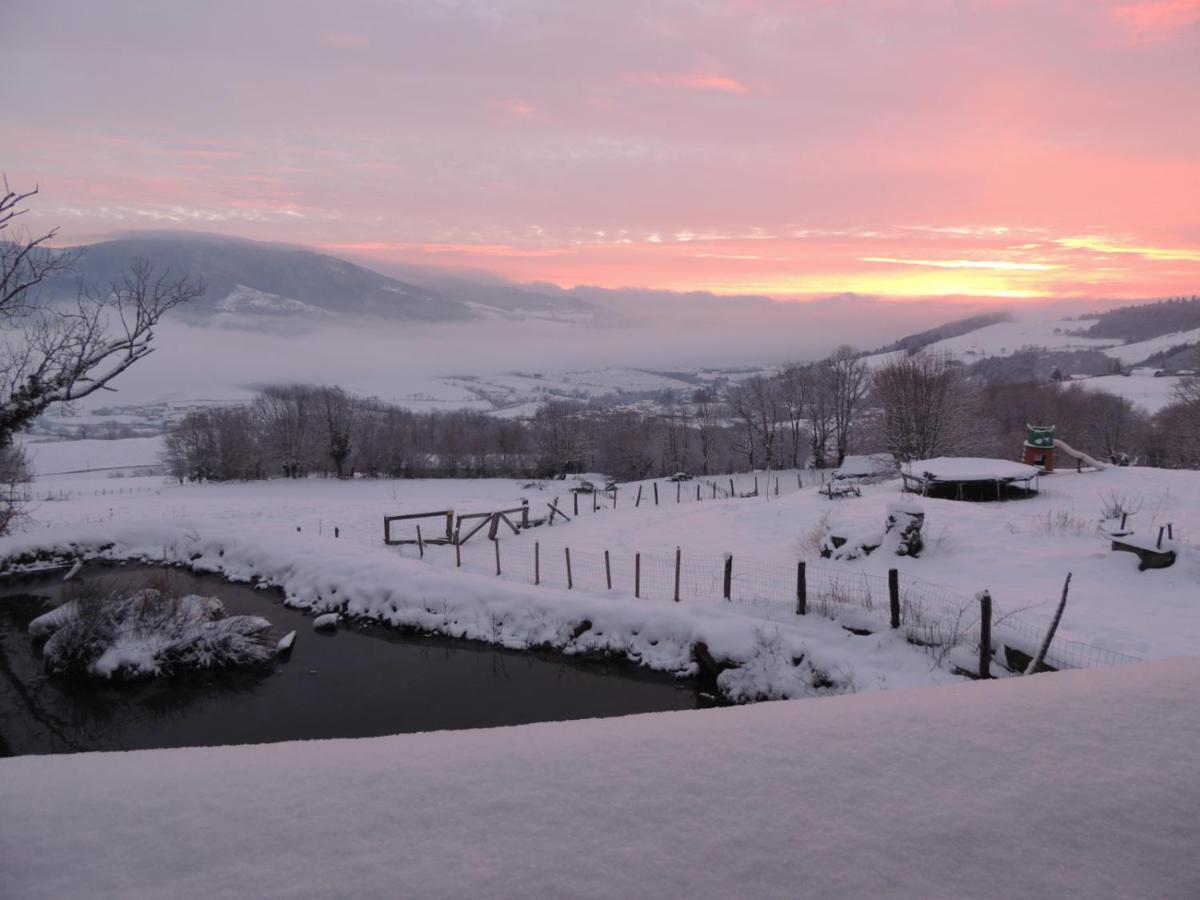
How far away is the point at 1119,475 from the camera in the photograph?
2644 centimetres

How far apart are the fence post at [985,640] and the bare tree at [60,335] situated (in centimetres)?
1206

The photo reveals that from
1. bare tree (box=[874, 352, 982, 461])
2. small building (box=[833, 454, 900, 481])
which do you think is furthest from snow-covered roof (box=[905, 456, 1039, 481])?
bare tree (box=[874, 352, 982, 461])

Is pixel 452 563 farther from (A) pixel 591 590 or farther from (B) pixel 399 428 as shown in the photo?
(B) pixel 399 428

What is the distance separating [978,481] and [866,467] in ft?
60.0

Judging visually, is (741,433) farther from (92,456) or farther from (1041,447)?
(92,456)

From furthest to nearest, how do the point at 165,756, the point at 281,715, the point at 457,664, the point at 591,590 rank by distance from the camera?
the point at 591,590 < the point at 457,664 < the point at 281,715 < the point at 165,756

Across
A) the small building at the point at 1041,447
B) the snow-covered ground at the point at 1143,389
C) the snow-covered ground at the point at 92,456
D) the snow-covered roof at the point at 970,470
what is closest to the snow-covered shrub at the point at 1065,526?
the snow-covered roof at the point at 970,470

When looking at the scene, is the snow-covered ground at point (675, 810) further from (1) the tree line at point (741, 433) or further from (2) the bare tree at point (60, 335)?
(1) the tree line at point (741, 433)

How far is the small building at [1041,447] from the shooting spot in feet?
95.6

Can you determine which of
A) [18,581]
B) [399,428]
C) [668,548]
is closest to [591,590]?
[668,548]

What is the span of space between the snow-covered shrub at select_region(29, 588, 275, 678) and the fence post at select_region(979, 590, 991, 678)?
14.5 metres

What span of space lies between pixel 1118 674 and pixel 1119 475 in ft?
92.7

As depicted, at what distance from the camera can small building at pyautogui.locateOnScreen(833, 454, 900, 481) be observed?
1625 inches

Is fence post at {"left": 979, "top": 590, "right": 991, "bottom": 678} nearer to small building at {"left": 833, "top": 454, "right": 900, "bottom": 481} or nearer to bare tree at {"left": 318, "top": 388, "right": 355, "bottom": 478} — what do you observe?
small building at {"left": 833, "top": 454, "right": 900, "bottom": 481}
